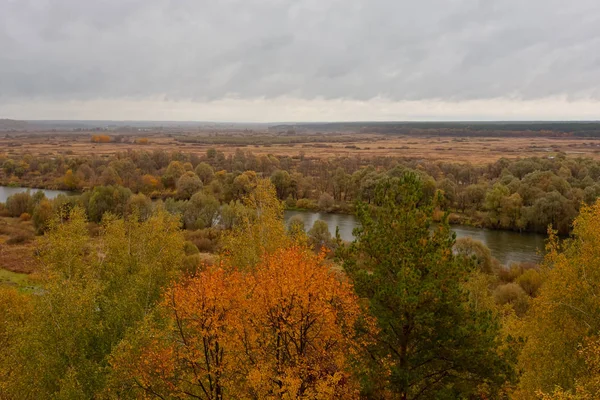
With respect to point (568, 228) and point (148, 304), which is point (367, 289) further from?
point (568, 228)

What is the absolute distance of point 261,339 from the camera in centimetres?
1401

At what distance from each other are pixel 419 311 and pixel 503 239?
49347 millimetres

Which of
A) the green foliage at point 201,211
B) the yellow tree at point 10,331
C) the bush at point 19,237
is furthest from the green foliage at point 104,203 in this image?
the yellow tree at point 10,331

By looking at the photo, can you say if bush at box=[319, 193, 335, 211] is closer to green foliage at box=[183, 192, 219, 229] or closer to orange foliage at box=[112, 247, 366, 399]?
green foliage at box=[183, 192, 219, 229]

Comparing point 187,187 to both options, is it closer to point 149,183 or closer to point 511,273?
point 149,183

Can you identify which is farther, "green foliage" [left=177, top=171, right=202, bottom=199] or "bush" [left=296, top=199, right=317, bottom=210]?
"green foliage" [left=177, top=171, right=202, bottom=199]

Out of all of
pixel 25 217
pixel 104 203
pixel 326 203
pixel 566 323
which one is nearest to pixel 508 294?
pixel 566 323

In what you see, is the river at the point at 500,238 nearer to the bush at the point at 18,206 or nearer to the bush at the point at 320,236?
the bush at the point at 320,236

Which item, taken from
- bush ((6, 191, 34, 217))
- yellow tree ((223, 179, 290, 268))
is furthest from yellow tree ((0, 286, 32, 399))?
bush ((6, 191, 34, 217))

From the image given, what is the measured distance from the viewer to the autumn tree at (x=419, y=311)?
1253 cm

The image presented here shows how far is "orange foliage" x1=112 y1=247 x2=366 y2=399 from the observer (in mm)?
13352

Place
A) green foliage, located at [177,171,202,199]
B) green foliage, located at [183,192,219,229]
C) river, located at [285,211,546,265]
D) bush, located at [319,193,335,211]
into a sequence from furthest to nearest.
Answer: green foliage, located at [177,171,202,199]
bush, located at [319,193,335,211]
green foliage, located at [183,192,219,229]
river, located at [285,211,546,265]

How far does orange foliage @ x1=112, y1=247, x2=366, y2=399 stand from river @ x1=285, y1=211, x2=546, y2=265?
33060mm

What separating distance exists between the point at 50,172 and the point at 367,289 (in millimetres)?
107679
